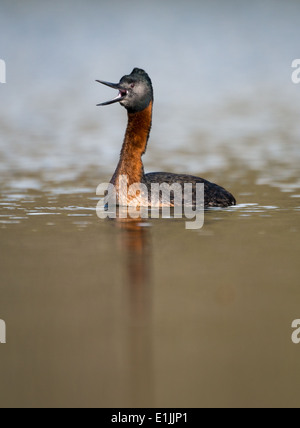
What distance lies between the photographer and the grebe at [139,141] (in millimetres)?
10406

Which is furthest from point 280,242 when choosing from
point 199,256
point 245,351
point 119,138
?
point 119,138

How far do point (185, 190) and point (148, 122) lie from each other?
2.92ft

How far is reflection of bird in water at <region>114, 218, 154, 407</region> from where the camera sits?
15.6ft

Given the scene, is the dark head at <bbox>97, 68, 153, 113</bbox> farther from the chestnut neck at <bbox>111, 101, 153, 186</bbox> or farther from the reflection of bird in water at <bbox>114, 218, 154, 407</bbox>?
the reflection of bird in water at <bbox>114, 218, 154, 407</bbox>

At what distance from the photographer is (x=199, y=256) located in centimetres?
766

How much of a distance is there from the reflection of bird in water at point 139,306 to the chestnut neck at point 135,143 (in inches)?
51.8

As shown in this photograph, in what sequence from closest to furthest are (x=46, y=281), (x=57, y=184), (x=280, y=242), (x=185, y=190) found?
(x=46, y=281), (x=280, y=242), (x=185, y=190), (x=57, y=184)

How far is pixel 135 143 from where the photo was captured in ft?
35.3

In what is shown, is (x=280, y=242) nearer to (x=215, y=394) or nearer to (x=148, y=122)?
(x=148, y=122)

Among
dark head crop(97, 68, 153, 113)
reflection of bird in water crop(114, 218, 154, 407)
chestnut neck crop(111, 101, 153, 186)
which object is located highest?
dark head crop(97, 68, 153, 113)

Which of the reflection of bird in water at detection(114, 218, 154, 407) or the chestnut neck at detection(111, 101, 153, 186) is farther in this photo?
the chestnut neck at detection(111, 101, 153, 186)

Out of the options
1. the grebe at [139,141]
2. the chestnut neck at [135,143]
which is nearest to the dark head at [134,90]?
the grebe at [139,141]

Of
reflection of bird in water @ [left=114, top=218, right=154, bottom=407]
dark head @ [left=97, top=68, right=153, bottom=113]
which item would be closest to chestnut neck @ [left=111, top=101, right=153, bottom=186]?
dark head @ [left=97, top=68, right=153, bottom=113]

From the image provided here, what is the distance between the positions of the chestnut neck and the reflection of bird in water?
51.8 inches
